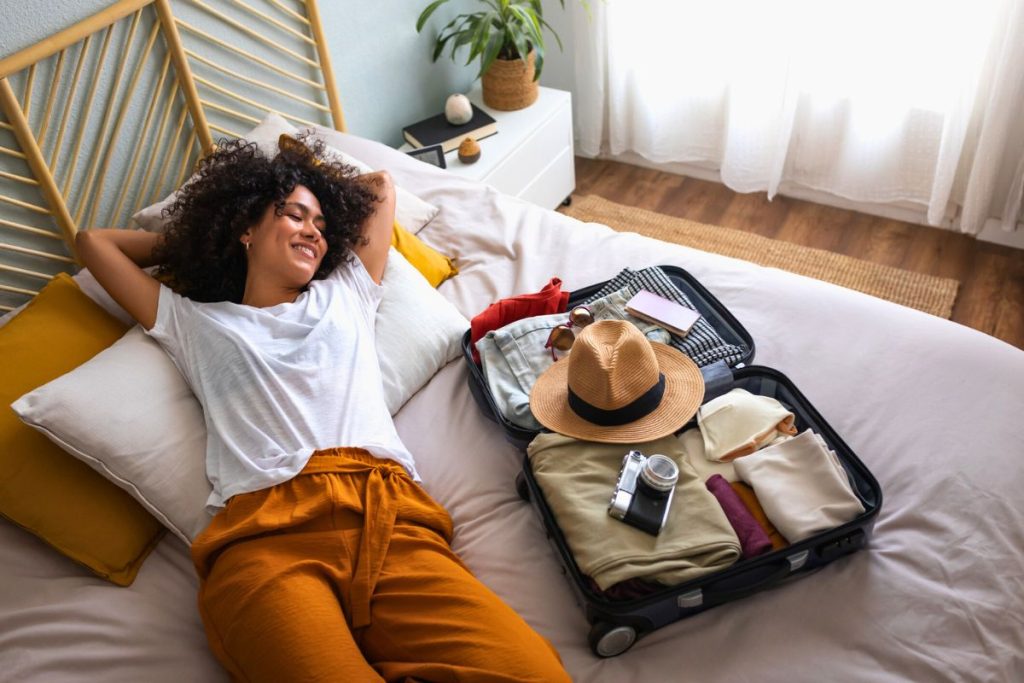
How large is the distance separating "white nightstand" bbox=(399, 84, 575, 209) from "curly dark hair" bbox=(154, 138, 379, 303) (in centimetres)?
73

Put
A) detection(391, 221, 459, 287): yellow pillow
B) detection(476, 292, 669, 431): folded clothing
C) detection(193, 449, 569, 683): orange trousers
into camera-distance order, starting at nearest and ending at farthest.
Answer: detection(193, 449, 569, 683): orange trousers, detection(476, 292, 669, 431): folded clothing, detection(391, 221, 459, 287): yellow pillow

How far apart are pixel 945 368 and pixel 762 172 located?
154 cm

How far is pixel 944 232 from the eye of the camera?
8.82 feet

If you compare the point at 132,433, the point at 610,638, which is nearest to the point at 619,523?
the point at 610,638

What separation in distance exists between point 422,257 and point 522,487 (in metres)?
0.71

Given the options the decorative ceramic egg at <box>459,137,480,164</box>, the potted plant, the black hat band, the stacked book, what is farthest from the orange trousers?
the potted plant

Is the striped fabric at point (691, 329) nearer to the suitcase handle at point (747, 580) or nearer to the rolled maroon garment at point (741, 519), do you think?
the rolled maroon garment at point (741, 519)

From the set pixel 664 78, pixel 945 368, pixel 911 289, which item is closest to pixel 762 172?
pixel 664 78

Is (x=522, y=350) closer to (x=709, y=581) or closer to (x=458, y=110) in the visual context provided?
Result: (x=709, y=581)

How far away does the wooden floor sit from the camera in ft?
7.86

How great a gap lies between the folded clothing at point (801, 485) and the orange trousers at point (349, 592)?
0.42 m

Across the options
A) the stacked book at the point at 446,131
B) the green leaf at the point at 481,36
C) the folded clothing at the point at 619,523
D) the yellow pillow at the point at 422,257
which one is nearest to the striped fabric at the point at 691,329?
the folded clothing at the point at 619,523

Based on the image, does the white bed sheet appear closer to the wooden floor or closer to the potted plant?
the wooden floor

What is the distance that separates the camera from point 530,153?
8.77 ft
